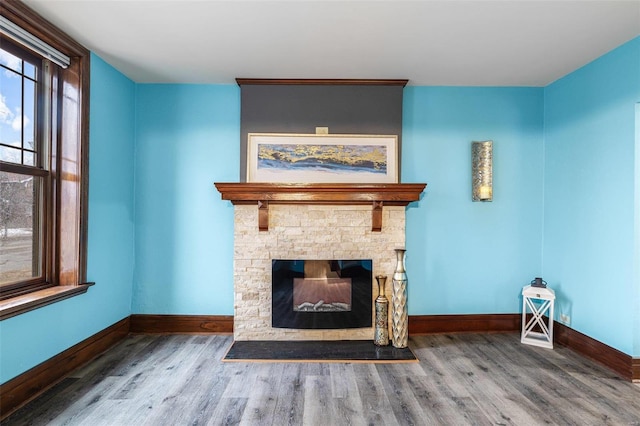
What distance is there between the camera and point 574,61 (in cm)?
272

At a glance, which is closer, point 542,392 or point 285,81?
point 542,392

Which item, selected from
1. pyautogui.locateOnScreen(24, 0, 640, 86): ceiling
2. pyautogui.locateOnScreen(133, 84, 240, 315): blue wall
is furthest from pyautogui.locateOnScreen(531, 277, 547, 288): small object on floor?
pyautogui.locateOnScreen(133, 84, 240, 315): blue wall

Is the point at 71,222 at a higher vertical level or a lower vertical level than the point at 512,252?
higher

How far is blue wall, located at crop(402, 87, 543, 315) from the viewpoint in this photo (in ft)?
10.7

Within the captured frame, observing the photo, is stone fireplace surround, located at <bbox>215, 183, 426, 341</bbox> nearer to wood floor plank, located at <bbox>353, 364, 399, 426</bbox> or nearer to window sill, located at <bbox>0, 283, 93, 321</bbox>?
wood floor plank, located at <bbox>353, 364, 399, 426</bbox>

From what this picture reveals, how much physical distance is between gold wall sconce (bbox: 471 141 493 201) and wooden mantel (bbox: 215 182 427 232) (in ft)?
2.15

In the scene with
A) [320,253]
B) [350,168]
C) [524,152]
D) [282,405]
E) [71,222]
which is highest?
[524,152]

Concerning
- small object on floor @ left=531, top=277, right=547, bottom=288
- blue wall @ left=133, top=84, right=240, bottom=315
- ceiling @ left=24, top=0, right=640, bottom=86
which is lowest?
small object on floor @ left=531, top=277, right=547, bottom=288

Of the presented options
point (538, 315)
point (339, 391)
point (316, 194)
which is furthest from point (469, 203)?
point (339, 391)

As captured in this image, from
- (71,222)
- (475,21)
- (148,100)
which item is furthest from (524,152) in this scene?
(71,222)

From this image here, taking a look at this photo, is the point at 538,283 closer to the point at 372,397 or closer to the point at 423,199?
the point at 423,199

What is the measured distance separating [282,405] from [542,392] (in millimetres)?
1802

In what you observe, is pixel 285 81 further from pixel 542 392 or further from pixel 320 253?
pixel 542 392

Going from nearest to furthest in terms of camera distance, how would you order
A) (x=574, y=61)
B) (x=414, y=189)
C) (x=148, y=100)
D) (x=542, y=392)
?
(x=542, y=392)
(x=574, y=61)
(x=414, y=189)
(x=148, y=100)
